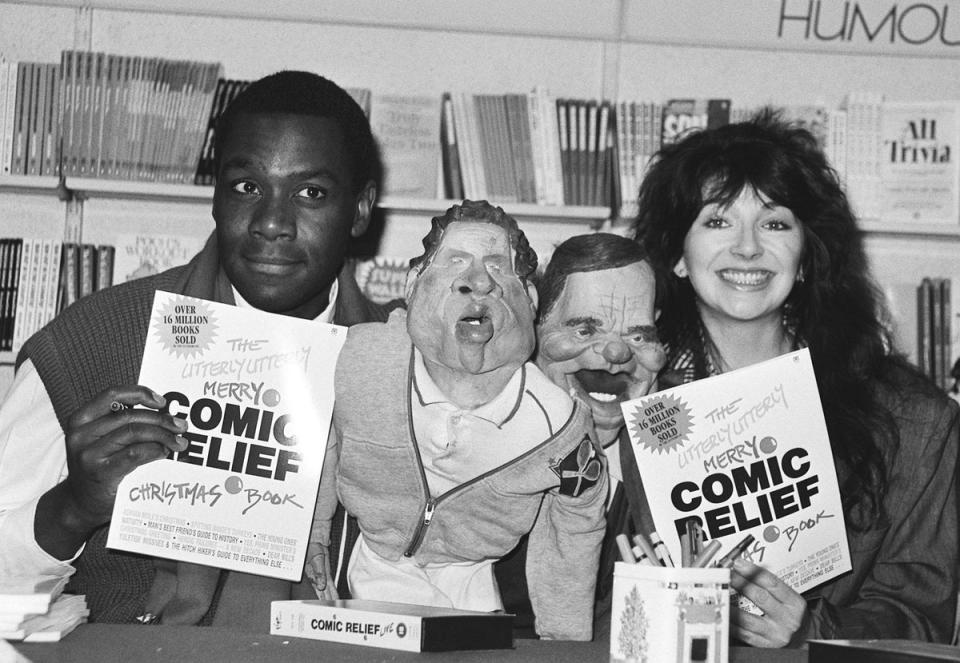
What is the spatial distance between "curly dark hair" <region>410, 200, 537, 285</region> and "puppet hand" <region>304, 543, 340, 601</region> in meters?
0.48

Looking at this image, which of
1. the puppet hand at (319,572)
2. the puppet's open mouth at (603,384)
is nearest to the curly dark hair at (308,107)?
the puppet's open mouth at (603,384)

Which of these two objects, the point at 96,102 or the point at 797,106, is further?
the point at 797,106

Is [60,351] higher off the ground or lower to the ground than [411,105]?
lower

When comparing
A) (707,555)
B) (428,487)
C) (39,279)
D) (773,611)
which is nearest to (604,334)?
(428,487)

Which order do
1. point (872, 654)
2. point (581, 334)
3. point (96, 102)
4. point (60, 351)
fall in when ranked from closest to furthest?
point (872, 654) → point (581, 334) → point (60, 351) → point (96, 102)

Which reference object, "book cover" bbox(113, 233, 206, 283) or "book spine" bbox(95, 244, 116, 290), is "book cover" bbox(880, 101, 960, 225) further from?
"book spine" bbox(95, 244, 116, 290)

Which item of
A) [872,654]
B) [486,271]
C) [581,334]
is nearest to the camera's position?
[872,654]

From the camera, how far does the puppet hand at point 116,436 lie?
1700 millimetres

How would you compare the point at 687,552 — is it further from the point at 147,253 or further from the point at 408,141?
the point at 147,253

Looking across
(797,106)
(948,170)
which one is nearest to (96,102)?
(797,106)

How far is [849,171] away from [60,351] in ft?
7.65

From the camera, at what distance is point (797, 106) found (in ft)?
11.0

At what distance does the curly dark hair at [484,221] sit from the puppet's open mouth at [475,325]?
11cm

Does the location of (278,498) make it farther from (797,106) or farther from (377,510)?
(797,106)
